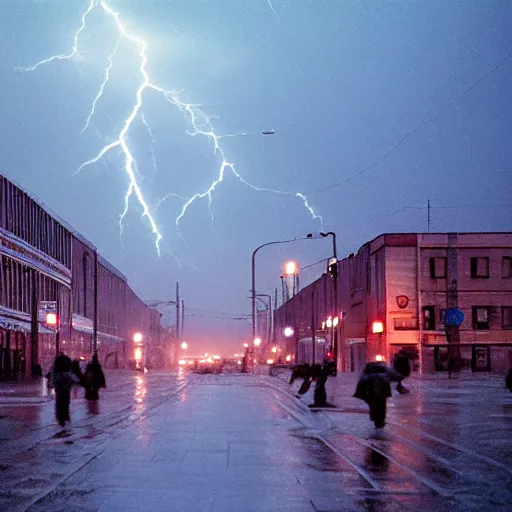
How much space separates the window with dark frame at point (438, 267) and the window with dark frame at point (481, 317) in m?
3.12

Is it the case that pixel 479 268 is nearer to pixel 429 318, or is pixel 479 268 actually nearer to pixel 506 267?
pixel 506 267

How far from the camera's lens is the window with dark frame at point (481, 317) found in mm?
61688

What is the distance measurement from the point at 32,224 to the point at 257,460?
159 feet

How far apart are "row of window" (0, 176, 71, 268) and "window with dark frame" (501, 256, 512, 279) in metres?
30.5

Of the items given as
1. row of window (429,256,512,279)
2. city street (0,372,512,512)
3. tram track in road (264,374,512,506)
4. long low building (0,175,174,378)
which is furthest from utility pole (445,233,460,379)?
tram track in road (264,374,512,506)

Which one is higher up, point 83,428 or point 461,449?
point 461,449

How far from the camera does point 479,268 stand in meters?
62.1

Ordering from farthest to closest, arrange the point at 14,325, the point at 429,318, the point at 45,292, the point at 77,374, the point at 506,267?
1. the point at 45,292
2. the point at 506,267
3. the point at 429,318
4. the point at 14,325
5. the point at 77,374

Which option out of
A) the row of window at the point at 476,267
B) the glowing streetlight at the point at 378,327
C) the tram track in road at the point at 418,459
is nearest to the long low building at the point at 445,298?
the row of window at the point at 476,267

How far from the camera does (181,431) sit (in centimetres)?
1798

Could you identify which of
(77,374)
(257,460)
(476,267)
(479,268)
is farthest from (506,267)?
(257,460)

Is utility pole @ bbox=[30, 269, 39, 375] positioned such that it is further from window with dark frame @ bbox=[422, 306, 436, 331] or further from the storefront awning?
window with dark frame @ bbox=[422, 306, 436, 331]

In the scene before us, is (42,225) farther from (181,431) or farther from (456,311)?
(181,431)

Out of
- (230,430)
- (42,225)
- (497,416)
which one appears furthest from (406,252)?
(230,430)
